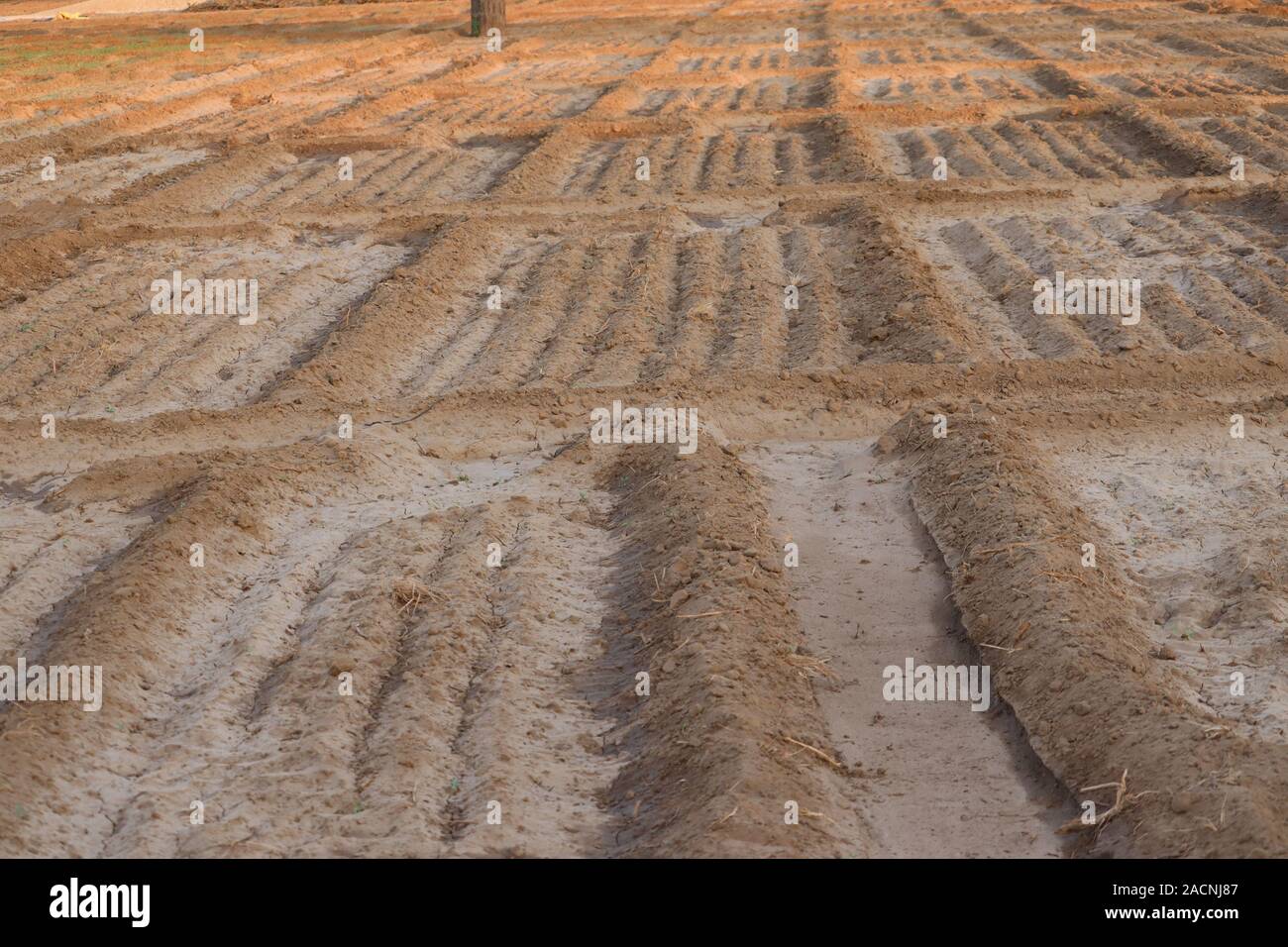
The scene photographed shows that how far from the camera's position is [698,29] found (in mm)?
23781

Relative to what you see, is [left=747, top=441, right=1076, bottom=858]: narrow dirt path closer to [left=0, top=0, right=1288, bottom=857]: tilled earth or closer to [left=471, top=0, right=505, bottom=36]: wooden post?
[left=0, top=0, right=1288, bottom=857]: tilled earth

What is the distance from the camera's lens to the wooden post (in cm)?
2402

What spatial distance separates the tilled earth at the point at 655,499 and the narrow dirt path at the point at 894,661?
0.07 feet

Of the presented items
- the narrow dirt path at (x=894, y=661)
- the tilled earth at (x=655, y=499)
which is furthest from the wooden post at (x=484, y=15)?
the narrow dirt path at (x=894, y=661)

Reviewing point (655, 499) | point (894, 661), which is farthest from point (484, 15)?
point (894, 661)

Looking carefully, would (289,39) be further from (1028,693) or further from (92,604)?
(1028,693)

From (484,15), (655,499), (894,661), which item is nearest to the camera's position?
(894,661)

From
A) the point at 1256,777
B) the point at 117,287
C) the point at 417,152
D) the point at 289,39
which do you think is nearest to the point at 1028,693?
the point at 1256,777

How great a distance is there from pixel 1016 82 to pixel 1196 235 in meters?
8.25

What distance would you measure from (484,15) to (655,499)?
2007 cm

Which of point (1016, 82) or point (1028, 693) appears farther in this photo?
point (1016, 82)

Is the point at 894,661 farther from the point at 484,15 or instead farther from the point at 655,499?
the point at 484,15

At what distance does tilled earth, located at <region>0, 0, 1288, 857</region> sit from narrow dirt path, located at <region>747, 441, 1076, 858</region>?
2 centimetres

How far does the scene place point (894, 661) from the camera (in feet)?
16.5
